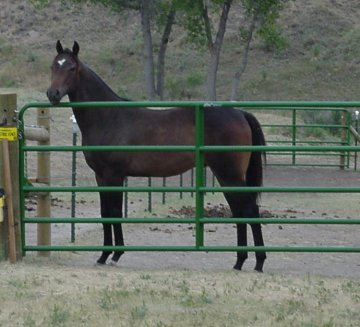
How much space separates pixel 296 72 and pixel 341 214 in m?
27.7

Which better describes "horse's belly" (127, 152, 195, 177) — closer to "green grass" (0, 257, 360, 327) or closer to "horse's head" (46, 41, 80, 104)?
"horse's head" (46, 41, 80, 104)

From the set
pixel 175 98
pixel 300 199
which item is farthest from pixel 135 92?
pixel 300 199

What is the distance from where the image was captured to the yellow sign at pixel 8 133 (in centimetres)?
958

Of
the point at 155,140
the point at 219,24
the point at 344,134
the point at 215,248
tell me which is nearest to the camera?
the point at 215,248

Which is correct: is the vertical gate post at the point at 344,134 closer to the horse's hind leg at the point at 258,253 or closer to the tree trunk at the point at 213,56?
the tree trunk at the point at 213,56

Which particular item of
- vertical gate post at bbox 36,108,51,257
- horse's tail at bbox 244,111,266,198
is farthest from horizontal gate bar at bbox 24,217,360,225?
vertical gate post at bbox 36,108,51,257

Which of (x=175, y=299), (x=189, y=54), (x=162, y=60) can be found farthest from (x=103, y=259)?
(x=189, y=54)

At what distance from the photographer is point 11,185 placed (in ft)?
31.5

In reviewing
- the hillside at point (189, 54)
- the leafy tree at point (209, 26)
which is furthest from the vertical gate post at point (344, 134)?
the hillside at point (189, 54)

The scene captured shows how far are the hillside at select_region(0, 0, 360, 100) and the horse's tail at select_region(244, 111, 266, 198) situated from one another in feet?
93.9

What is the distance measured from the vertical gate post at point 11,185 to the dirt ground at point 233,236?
46cm

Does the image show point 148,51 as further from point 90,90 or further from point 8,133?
point 8,133

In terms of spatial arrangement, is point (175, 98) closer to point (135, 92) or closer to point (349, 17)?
point (135, 92)

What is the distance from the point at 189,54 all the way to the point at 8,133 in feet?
124
